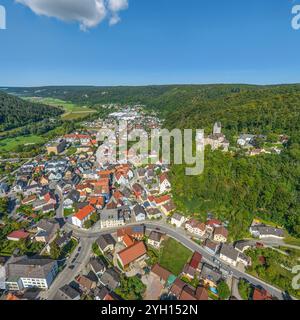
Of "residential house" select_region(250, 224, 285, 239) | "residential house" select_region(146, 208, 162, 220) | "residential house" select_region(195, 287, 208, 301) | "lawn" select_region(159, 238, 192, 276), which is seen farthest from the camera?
"residential house" select_region(146, 208, 162, 220)

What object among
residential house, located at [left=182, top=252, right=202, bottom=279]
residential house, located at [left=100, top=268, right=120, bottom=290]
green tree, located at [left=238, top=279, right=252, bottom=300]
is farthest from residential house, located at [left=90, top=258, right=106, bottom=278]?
green tree, located at [left=238, top=279, right=252, bottom=300]

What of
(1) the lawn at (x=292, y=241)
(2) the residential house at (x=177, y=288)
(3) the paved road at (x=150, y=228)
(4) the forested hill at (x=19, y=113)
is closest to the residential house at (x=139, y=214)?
(3) the paved road at (x=150, y=228)

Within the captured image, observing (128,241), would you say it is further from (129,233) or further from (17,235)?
(17,235)

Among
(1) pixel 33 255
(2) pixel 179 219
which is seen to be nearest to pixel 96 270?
(1) pixel 33 255

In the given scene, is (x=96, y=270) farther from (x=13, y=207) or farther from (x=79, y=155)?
(x=79, y=155)

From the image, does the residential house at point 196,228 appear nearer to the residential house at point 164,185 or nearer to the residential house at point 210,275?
the residential house at point 210,275

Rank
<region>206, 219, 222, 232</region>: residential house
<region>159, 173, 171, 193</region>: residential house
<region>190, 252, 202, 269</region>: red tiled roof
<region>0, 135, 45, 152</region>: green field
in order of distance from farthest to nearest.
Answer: <region>0, 135, 45, 152</region>: green field, <region>159, 173, 171, 193</region>: residential house, <region>206, 219, 222, 232</region>: residential house, <region>190, 252, 202, 269</region>: red tiled roof

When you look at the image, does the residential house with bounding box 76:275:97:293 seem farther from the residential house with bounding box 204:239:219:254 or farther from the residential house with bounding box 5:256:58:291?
the residential house with bounding box 204:239:219:254
